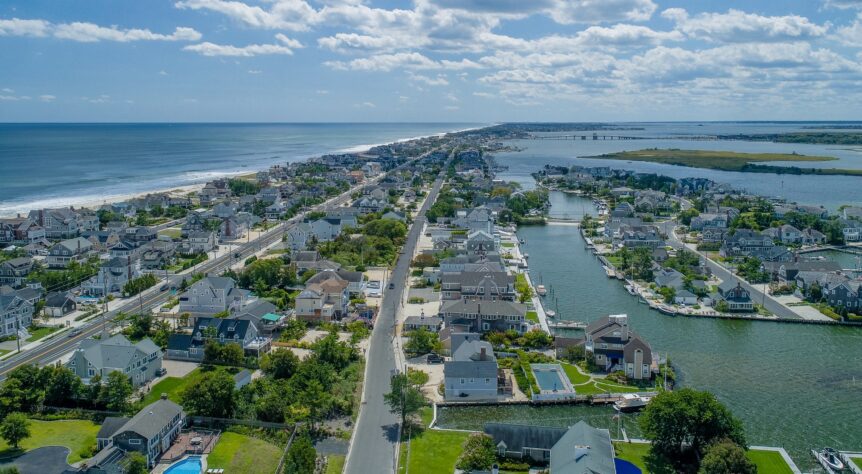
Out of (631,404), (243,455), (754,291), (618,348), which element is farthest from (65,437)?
(754,291)

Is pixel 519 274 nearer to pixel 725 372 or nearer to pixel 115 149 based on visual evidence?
pixel 725 372

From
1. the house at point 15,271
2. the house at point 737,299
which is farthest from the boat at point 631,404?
the house at point 15,271

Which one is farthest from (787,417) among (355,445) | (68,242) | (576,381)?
(68,242)

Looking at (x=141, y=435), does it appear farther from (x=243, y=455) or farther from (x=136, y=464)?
(x=243, y=455)

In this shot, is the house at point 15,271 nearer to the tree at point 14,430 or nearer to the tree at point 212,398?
the tree at point 14,430

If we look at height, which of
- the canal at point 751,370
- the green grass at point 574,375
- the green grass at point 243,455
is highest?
the green grass at point 243,455

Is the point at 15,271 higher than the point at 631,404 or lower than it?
higher

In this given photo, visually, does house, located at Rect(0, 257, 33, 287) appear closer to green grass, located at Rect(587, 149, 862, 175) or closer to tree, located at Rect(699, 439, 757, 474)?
tree, located at Rect(699, 439, 757, 474)
